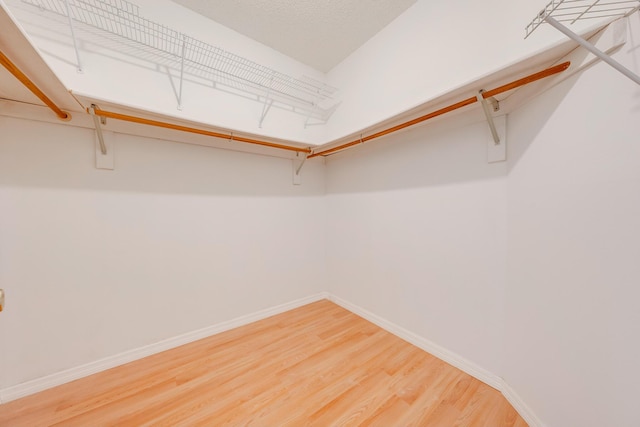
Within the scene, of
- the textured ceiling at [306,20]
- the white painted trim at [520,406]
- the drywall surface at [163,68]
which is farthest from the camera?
the textured ceiling at [306,20]

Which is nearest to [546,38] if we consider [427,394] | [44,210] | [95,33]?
[427,394]

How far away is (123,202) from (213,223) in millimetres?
581

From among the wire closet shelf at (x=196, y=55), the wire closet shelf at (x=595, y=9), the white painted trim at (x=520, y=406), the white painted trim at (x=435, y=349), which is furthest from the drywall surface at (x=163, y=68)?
the white painted trim at (x=520, y=406)

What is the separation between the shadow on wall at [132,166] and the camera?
1228 millimetres

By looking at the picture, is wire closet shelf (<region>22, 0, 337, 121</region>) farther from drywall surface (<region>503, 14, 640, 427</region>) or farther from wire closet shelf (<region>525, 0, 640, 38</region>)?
drywall surface (<region>503, 14, 640, 427</region>)

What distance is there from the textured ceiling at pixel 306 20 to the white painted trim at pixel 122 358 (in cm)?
248

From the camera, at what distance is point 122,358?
4.88 ft

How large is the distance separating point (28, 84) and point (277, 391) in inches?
74.0

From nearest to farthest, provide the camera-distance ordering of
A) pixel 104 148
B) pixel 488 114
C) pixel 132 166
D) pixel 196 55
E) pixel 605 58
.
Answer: pixel 605 58 < pixel 488 114 < pixel 104 148 < pixel 132 166 < pixel 196 55

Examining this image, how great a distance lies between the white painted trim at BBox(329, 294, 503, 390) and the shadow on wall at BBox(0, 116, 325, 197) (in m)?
1.41

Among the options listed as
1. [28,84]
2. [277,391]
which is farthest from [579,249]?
[28,84]

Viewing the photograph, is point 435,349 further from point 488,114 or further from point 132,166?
point 132,166

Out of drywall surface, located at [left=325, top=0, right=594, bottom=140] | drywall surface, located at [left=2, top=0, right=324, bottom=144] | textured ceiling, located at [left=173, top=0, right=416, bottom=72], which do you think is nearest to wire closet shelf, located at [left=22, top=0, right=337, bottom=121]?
drywall surface, located at [left=2, top=0, right=324, bottom=144]

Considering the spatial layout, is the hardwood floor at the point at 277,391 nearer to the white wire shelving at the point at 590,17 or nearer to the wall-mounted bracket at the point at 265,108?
the white wire shelving at the point at 590,17
